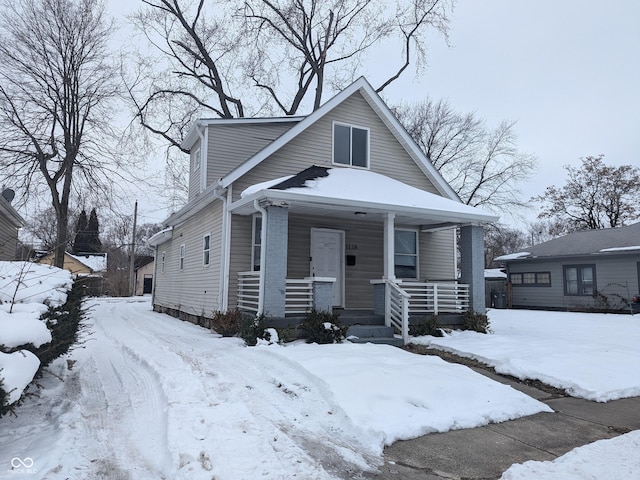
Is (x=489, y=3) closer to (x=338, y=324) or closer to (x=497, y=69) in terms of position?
(x=497, y=69)

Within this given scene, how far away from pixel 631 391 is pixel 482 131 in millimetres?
25378

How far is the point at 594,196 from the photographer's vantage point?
31.8 metres

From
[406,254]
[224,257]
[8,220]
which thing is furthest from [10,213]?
[406,254]

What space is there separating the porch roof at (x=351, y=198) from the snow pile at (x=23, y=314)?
440 cm

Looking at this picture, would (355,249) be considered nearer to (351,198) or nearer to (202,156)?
(351,198)

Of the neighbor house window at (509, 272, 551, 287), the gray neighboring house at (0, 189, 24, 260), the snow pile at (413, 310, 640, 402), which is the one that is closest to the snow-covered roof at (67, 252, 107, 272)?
the gray neighboring house at (0, 189, 24, 260)

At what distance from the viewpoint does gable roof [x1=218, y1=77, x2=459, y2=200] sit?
35.5ft

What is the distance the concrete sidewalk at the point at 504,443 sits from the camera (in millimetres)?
3570

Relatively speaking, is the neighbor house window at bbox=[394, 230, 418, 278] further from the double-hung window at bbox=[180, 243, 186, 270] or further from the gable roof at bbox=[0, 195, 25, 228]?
the gable roof at bbox=[0, 195, 25, 228]

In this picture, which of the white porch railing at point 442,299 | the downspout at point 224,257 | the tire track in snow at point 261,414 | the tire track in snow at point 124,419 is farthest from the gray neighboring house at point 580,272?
the tire track in snow at point 124,419

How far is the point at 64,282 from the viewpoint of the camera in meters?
5.05

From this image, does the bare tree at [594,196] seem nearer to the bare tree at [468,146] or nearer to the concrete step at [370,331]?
the bare tree at [468,146]

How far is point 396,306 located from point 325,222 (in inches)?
127

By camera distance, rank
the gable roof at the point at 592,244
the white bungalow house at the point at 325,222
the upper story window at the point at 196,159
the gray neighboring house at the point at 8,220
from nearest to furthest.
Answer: the white bungalow house at the point at 325,222
the upper story window at the point at 196,159
the gray neighboring house at the point at 8,220
the gable roof at the point at 592,244
